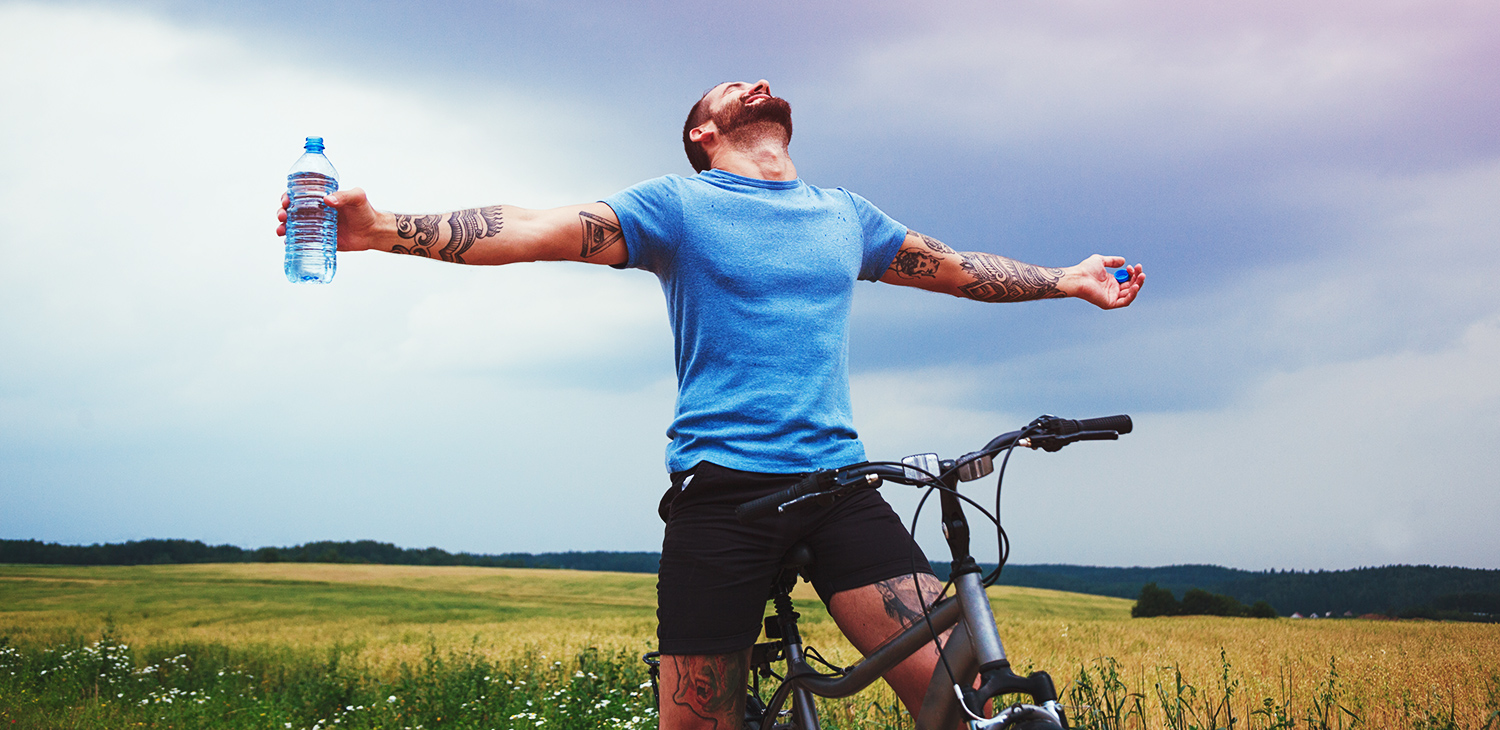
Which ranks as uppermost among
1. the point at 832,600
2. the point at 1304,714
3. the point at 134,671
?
the point at 832,600

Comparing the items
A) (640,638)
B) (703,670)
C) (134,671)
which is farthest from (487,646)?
(703,670)

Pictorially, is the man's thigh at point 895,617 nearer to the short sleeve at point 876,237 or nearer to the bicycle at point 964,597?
the bicycle at point 964,597

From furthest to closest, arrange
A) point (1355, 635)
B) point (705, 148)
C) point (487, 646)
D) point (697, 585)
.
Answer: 1. point (487, 646)
2. point (1355, 635)
3. point (705, 148)
4. point (697, 585)

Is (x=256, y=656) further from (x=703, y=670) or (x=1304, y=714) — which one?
(x=1304, y=714)

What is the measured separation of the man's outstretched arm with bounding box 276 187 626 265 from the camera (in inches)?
116

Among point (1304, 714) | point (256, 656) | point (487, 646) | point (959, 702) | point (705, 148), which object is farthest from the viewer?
point (256, 656)

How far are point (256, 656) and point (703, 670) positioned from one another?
379 inches

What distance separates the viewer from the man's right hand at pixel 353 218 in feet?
9.36

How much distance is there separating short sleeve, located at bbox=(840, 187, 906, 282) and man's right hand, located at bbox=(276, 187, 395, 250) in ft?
6.05

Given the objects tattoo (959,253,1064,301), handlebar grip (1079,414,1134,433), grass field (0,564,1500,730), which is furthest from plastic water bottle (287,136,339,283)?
tattoo (959,253,1064,301)

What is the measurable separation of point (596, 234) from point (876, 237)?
1254 millimetres

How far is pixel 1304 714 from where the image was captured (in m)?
5.19

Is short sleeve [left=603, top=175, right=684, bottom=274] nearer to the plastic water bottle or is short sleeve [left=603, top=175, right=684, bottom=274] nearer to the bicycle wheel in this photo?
the plastic water bottle

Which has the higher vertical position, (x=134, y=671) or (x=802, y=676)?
(x=802, y=676)
